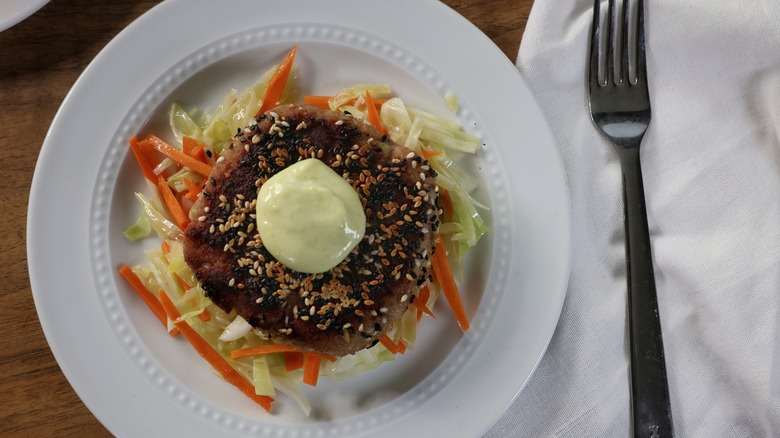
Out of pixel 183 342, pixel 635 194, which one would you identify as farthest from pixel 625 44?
pixel 183 342

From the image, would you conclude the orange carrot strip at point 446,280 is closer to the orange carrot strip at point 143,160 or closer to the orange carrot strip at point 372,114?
the orange carrot strip at point 372,114

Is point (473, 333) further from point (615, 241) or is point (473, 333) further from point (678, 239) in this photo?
point (678, 239)

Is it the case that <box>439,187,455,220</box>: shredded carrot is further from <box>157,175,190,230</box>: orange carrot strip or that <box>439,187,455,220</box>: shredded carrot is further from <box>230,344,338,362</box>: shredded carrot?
<box>157,175,190,230</box>: orange carrot strip

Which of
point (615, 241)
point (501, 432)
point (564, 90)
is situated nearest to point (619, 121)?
point (564, 90)

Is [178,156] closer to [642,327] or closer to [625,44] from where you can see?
[625,44]

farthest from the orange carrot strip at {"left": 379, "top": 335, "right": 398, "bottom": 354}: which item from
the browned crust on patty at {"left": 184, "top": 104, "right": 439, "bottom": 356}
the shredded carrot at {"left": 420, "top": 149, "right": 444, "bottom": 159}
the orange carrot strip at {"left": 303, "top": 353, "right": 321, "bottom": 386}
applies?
the shredded carrot at {"left": 420, "top": 149, "right": 444, "bottom": 159}

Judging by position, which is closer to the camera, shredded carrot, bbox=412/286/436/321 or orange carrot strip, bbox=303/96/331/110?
shredded carrot, bbox=412/286/436/321
